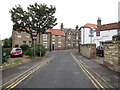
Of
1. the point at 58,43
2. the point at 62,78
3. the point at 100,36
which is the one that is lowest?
the point at 62,78

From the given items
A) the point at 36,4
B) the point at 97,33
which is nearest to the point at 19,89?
the point at 36,4

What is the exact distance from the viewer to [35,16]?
2034 cm

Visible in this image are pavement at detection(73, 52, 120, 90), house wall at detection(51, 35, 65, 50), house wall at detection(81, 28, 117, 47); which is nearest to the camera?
pavement at detection(73, 52, 120, 90)

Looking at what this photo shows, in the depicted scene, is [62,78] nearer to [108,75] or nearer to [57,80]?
[57,80]

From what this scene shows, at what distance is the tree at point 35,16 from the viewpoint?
19994 mm

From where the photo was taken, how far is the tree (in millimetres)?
19994

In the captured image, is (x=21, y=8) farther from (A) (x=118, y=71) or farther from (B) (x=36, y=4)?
(A) (x=118, y=71)

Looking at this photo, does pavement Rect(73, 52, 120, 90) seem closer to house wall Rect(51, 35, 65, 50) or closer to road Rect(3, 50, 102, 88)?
road Rect(3, 50, 102, 88)

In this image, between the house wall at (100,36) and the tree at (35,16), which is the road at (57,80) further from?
the house wall at (100,36)

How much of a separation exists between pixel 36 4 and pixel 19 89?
64.4 ft

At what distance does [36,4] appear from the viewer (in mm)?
20391

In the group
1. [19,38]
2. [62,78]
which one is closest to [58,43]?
[19,38]

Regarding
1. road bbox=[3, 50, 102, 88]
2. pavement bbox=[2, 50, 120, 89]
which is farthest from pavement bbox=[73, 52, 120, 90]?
road bbox=[3, 50, 102, 88]

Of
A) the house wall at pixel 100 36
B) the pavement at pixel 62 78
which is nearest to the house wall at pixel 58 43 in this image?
the house wall at pixel 100 36
